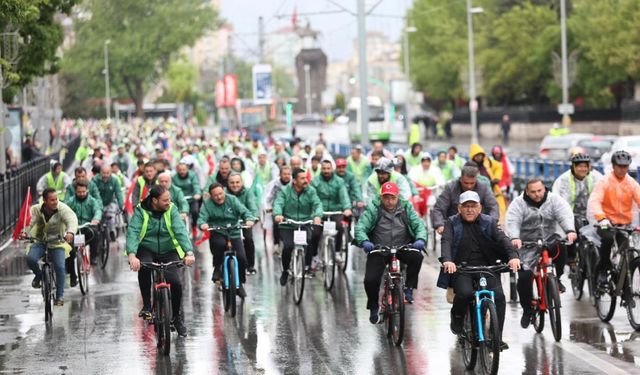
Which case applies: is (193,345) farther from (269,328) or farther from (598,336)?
(598,336)

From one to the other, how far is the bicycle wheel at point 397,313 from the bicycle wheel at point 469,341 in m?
1.28

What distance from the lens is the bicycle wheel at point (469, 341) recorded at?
451 inches

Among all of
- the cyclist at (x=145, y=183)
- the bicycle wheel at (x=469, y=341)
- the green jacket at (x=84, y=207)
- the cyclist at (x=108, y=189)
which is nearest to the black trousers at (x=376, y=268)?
the bicycle wheel at (x=469, y=341)

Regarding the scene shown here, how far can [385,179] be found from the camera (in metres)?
17.5

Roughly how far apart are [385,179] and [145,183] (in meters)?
5.68

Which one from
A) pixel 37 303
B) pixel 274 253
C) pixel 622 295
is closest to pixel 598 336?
pixel 622 295

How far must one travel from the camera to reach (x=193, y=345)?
13.7m

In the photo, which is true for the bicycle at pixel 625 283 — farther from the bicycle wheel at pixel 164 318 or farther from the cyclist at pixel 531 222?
the bicycle wheel at pixel 164 318

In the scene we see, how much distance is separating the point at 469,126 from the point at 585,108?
2375 cm

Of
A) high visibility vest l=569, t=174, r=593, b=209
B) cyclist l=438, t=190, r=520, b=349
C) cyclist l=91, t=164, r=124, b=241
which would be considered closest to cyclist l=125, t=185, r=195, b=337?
cyclist l=438, t=190, r=520, b=349

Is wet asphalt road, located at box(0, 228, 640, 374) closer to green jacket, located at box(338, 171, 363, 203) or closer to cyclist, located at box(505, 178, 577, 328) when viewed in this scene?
cyclist, located at box(505, 178, 577, 328)

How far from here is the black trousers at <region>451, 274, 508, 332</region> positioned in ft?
37.7

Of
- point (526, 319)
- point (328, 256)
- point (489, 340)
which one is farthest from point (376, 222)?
point (328, 256)

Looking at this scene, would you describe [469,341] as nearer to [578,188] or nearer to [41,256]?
[578,188]
